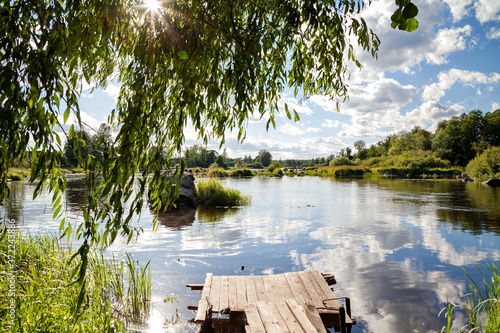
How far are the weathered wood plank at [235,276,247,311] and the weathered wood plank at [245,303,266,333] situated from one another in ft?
0.46

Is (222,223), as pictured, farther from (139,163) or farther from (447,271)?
(139,163)

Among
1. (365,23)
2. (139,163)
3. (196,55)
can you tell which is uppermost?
(365,23)

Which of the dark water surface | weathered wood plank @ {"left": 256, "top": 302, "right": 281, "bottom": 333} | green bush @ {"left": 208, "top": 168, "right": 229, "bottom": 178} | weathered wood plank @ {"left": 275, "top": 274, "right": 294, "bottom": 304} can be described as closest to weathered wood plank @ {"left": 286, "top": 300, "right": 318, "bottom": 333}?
weathered wood plank @ {"left": 256, "top": 302, "right": 281, "bottom": 333}

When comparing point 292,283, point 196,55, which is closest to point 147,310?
point 292,283

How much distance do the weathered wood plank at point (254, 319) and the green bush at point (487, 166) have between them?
3979 centimetres

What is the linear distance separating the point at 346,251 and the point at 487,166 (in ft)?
118

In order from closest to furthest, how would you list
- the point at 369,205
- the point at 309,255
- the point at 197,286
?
the point at 197,286 → the point at 309,255 → the point at 369,205

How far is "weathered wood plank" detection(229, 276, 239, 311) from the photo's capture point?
424 cm

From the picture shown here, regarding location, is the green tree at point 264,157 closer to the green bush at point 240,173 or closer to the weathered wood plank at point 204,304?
the green bush at point 240,173

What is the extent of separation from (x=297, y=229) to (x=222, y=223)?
10.00 ft

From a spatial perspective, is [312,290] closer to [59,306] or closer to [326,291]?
[326,291]

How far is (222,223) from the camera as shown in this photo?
12469 mm

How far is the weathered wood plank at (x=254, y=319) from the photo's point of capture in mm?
3387

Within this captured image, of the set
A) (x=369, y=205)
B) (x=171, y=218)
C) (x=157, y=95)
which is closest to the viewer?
(x=157, y=95)
